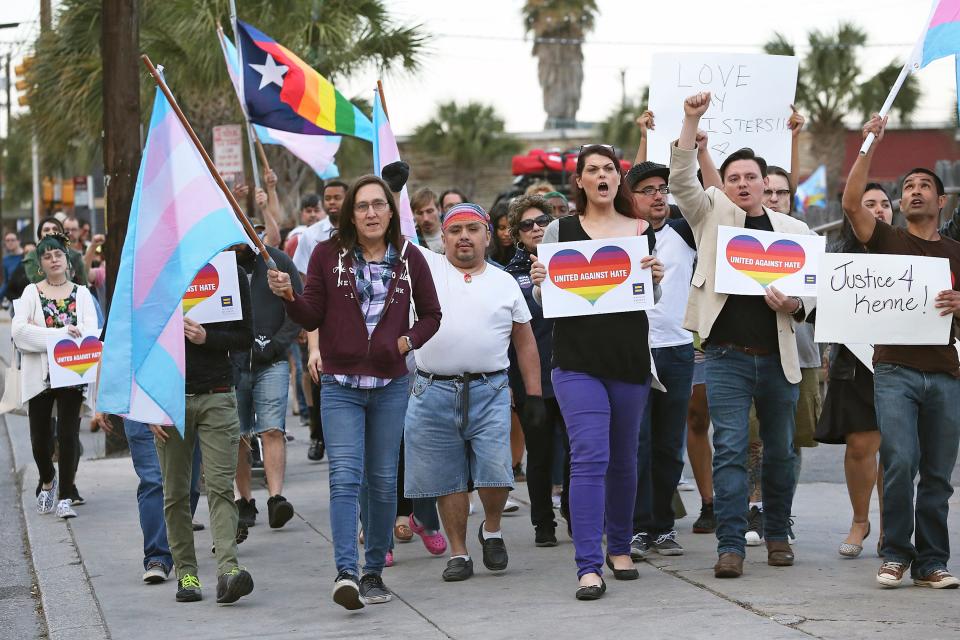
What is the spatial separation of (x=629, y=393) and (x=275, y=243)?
3939mm

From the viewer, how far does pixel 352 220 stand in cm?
677

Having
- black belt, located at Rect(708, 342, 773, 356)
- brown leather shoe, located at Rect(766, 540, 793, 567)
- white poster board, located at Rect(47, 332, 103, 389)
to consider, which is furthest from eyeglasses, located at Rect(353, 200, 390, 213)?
white poster board, located at Rect(47, 332, 103, 389)

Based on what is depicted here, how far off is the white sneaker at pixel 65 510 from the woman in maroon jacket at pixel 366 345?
11.4 ft

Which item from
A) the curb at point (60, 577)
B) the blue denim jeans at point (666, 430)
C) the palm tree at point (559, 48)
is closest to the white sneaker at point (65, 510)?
the curb at point (60, 577)

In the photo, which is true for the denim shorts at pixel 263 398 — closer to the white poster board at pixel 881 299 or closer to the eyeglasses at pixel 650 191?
the eyeglasses at pixel 650 191

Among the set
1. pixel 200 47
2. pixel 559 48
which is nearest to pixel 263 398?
pixel 200 47

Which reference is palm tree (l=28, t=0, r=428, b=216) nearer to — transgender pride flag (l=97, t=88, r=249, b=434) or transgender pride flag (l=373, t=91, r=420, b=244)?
transgender pride flag (l=373, t=91, r=420, b=244)

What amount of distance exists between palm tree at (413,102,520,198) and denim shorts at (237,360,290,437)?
3186 cm

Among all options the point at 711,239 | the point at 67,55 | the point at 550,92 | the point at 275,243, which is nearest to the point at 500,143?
the point at 550,92

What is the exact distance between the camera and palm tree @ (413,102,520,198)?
4059 cm

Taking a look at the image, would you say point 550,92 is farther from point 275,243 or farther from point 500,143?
point 275,243

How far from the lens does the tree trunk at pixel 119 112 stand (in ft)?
40.7

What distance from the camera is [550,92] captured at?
170 feet

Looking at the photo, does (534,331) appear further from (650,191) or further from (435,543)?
(435,543)
